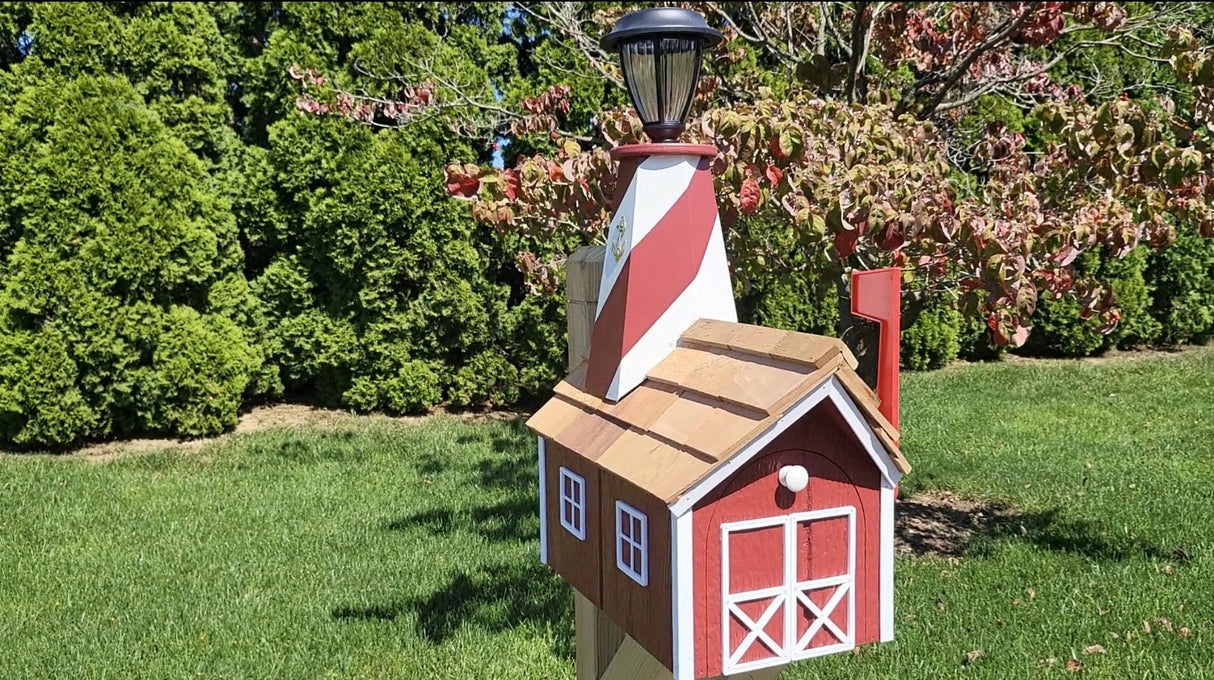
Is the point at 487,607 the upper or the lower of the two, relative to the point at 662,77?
lower

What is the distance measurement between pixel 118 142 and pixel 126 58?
757 millimetres

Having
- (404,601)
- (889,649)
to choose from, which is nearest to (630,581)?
(889,649)

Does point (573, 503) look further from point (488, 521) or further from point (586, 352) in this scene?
point (488, 521)

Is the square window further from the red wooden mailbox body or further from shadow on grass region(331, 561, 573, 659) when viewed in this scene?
shadow on grass region(331, 561, 573, 659)

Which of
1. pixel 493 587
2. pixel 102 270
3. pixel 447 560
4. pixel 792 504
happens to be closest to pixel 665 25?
pixel 792 504

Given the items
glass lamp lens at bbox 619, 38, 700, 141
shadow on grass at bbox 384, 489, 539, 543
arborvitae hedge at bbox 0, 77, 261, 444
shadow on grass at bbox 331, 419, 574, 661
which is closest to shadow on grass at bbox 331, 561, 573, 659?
shadow on grass at bbox 331, 419, 574, 661

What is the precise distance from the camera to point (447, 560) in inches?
198

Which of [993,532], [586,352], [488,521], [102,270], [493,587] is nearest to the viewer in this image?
[586,352]

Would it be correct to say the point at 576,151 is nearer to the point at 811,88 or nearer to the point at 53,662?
the point at 811,88

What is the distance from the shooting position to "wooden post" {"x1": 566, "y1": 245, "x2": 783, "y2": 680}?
7.06 ft

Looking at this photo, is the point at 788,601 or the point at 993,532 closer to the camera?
the point at 788,601

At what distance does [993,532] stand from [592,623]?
364 cm

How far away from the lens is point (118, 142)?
7.58 m

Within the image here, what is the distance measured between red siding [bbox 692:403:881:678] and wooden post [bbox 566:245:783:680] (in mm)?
438
